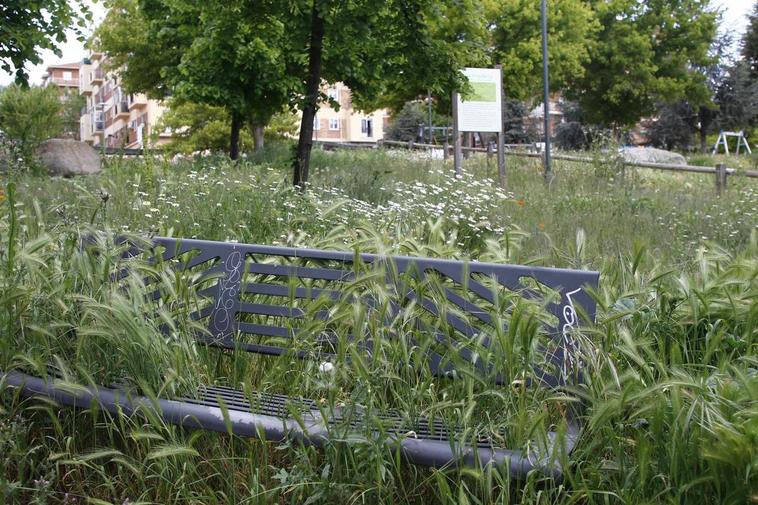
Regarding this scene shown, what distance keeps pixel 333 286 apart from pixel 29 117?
14.6m

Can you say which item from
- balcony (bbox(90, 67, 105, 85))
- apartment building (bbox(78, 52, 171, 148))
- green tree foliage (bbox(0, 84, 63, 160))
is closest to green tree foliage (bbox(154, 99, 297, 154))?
green tree foliage (bbox(0, 84, 63, 160))

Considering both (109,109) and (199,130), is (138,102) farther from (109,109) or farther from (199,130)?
(199,130)

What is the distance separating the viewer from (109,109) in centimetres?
10000

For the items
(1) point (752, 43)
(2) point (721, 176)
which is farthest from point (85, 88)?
(2) point (721, 176)

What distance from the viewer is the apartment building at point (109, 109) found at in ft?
250

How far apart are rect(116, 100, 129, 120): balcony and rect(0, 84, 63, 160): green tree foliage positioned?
57.0 m

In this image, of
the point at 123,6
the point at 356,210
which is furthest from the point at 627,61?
the point at 356,210

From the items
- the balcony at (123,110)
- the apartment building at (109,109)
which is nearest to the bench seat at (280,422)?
the apartment building at (109,109)

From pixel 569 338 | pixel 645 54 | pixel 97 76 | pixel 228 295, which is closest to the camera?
pixel 569 338

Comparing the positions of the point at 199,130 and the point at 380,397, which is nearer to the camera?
the point at 380,397

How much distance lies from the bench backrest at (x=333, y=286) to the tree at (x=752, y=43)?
5393 centimetres

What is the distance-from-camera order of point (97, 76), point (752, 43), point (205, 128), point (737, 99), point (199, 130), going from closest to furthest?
1. point (205, 128)
2. point (199, 130)
3. point (737, 99)
4. point (752, 43)
5. point (97, 76)

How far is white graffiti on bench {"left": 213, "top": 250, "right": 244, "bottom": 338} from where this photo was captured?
3508 millimetres

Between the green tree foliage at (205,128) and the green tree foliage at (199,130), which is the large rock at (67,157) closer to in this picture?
the green tree foliage at (205,128)
